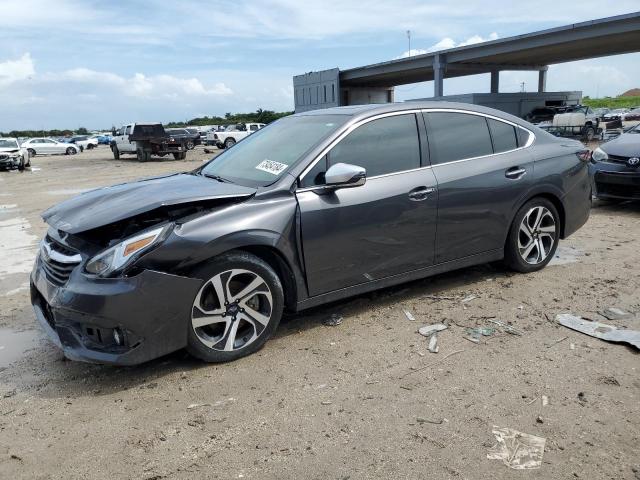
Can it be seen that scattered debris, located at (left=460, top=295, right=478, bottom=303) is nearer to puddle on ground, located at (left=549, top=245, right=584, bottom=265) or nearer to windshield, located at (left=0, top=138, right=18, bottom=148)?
puddle on ground, located at (left=549, top=245, right=584, bottom=265)

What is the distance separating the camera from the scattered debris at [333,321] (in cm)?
424

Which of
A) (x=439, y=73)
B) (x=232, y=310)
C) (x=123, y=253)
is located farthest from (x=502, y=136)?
(x=439, y=73)

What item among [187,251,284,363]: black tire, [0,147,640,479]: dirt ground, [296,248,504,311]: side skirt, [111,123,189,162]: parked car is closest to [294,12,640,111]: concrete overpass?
[111,123,189,162]: parked car

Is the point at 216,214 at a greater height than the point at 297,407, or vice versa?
the point at 216,214

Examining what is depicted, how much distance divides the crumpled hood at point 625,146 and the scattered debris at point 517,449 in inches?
266

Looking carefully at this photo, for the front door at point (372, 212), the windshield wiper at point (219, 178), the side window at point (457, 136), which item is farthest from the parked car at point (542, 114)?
the windshield wiper at point (219, 178)

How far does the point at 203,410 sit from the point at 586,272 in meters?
4.04

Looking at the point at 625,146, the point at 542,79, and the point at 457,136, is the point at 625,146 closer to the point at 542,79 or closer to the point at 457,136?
the point at 457,136

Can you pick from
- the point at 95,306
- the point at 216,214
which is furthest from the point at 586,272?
the point at 95,306

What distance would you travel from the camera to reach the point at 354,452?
2641mm

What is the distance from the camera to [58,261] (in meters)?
3.49

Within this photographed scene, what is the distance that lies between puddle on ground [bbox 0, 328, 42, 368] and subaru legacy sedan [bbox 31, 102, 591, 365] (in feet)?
1.35

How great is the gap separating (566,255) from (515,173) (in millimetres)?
1630

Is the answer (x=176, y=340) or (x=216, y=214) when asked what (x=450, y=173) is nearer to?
(x=216, y=214)
